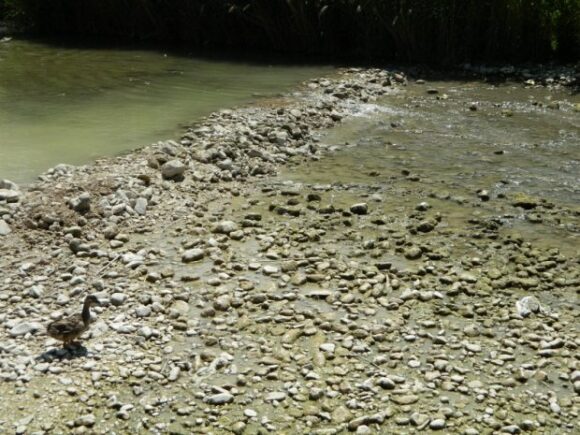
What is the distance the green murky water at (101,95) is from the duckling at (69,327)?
4993mm

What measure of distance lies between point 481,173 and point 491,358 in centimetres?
591

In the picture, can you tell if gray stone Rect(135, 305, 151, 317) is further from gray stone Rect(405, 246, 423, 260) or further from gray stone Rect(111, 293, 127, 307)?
gray stone Rect(405, 246, 423, 260)

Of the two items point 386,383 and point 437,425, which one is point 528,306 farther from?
point 437,425

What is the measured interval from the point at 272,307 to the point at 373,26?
15.5 meters

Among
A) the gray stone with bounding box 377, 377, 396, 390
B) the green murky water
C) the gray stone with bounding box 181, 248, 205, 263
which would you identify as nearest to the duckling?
the gray stone with bounding box 181, 248, 205, 263

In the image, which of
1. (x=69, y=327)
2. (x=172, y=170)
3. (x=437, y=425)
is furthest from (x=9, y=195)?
(x=437, y=425)

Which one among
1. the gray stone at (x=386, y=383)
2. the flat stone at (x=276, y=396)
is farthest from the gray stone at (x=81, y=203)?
the gray stone at (x=386, y=383)

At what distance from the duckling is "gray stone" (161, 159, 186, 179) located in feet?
14.5

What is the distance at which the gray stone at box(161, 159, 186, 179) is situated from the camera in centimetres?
1173

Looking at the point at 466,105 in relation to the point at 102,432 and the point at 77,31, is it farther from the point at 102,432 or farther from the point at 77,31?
the point at 77,31

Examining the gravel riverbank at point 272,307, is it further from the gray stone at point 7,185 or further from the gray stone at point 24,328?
the gray stone at point 7,185

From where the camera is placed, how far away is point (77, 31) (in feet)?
93.0

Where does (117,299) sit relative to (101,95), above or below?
below

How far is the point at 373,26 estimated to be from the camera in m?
22.2
